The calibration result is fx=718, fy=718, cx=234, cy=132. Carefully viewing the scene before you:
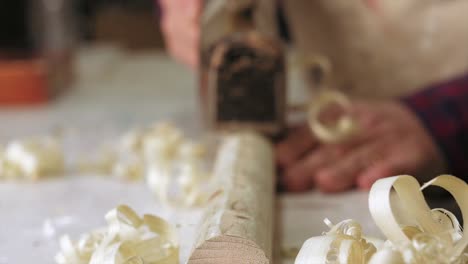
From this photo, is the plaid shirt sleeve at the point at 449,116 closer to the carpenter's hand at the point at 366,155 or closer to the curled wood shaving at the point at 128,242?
the carpenter's hand at the point at 366,155

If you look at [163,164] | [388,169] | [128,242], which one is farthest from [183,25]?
[128,242]

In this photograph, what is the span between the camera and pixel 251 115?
92cm

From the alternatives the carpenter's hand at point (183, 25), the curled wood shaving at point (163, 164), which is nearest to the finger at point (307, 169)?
the curled wood shaving at point (163, 164)

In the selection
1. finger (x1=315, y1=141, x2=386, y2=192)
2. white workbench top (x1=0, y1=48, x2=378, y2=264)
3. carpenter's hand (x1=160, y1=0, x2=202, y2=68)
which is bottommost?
white workbench top (x1=0, y1=48, x2=378, y2=264)

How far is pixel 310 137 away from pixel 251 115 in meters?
0.09

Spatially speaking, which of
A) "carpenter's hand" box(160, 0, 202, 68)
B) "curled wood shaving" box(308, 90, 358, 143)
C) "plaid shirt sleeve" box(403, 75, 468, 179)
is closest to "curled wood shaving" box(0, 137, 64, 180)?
"carpenter's hand" box(160, 0, 202, 68)

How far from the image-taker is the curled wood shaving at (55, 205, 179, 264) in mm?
601

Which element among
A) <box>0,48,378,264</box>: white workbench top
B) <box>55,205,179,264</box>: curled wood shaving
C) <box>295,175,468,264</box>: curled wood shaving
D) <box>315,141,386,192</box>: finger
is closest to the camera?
<box>295,175,468,264</box>: curled wood shaving

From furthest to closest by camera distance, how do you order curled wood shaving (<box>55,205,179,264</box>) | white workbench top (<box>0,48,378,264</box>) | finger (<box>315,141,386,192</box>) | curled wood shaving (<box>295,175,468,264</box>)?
finger (<box>315,141,386,192</box>) → white workbench top (<box>0,48,378,264</box>) → curled wood shaving (<box>55,205,179,264</box>) → curled wood shaving (<box>295,175,468,264</box>)

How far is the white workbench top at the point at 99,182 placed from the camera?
739 mm

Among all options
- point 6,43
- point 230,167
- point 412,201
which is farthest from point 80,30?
point 412,201

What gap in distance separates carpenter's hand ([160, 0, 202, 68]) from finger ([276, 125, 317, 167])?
18cm

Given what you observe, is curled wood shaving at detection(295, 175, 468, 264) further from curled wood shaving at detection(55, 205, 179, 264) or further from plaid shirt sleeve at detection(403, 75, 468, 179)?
plaid shirt sleeve at detection(403, 75, 468, 179)

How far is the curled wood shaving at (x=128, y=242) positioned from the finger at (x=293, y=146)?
0.30 metres
